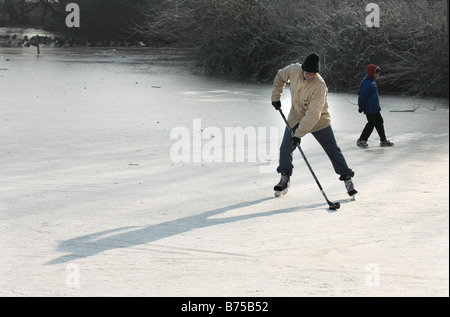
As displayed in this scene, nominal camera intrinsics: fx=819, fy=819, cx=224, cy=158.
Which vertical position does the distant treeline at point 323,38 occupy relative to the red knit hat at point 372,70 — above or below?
below

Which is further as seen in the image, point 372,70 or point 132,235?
point 372,70

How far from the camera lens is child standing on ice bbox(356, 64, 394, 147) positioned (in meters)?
11.9

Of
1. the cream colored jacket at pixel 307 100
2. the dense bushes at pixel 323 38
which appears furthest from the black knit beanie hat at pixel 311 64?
the dense bushes at pixel 323 38

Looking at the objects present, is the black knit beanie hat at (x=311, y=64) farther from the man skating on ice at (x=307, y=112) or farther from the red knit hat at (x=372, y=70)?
the red knit hat at (x=372, y=70)

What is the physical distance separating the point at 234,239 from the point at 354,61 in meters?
16.0

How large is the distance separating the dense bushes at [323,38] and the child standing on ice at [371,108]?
5292 millimetres

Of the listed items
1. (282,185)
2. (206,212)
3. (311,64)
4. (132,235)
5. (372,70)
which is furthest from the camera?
(372,70)

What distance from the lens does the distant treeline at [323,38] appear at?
68.2 ft

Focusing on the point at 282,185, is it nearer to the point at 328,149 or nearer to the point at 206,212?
the point at 328,149

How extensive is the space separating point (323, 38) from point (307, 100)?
616 inches

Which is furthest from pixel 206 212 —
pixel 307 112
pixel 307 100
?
pixel 307 100

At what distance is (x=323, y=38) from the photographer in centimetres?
2320

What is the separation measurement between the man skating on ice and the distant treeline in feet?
28.6
